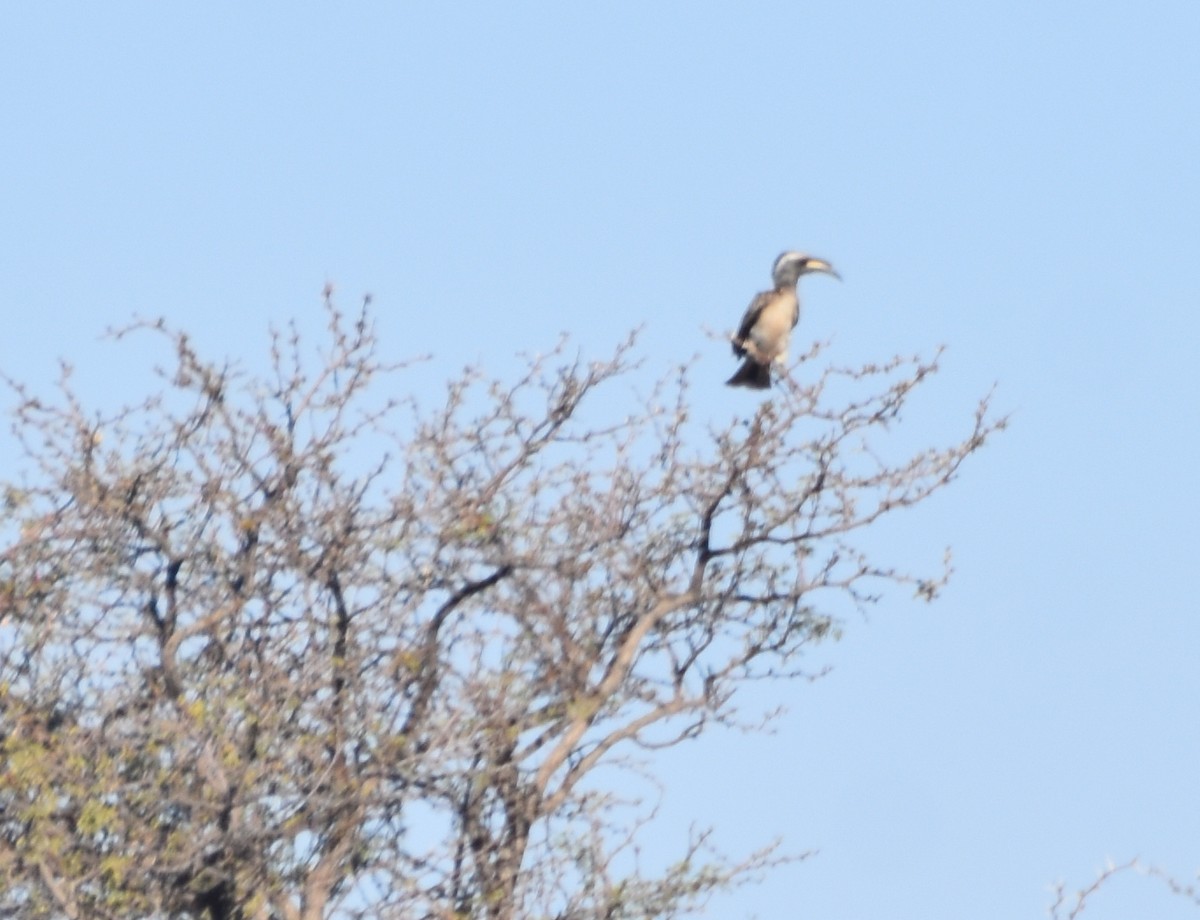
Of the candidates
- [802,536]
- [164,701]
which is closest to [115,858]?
[164,701]

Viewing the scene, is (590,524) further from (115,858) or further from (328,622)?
(115,858)

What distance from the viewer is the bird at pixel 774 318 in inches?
480

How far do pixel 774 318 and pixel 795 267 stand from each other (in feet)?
2.47

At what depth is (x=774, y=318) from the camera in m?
13.0

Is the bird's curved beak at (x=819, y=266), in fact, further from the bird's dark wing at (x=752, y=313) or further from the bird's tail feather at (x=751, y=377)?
the bird's tail feather at (x=751, y=377)

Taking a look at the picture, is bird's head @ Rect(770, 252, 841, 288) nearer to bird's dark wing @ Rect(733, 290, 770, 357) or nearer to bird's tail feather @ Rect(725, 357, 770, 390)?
bird's dark wing @ Rect(733, 290, 770, 357)

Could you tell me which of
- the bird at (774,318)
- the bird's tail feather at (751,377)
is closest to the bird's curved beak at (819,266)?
the bird at (774,318)

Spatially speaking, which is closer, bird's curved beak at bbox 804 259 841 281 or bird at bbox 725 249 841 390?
bird at bbox 725 249 841 390

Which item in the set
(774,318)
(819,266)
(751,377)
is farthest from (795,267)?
(751,377)

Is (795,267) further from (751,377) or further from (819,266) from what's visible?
(751,377)

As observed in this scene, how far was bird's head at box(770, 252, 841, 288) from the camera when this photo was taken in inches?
535

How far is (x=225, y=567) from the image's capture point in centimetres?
869

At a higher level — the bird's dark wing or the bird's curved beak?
the bird's curved beak

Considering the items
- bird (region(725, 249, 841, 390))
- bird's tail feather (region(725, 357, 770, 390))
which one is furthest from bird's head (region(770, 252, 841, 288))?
bird's tail feather (region(725, 357, 770, 390))
